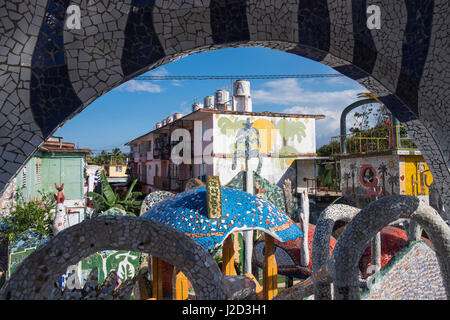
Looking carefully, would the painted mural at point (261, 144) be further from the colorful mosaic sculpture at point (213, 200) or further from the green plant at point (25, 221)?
the colorful mosaic sculpture at point (213, 200)

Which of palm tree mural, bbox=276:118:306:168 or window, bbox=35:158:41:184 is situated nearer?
window, bbox=35:158:41:184

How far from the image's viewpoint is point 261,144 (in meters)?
16.5

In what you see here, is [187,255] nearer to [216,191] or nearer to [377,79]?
[377,79]

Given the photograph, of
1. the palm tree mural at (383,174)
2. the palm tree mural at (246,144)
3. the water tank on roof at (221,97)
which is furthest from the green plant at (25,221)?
the water tank on roof at (221,97)

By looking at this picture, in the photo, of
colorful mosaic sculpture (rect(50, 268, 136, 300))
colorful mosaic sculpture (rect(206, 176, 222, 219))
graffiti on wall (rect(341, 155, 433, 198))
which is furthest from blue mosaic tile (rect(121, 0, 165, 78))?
graffiti on wall (rect(341, 155, 433, 198))

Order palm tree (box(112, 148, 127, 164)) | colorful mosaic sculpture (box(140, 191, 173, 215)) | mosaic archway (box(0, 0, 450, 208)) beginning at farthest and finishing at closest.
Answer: palm tree (box(112, 148, 127, 164))
colorful mosaic sculpture (box(140, 191, 173, 215))
mosaic archway (box(0, 0, 450, 208))

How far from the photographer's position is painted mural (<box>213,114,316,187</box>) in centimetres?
1551

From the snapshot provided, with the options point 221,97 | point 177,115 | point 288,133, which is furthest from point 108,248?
point 177,115

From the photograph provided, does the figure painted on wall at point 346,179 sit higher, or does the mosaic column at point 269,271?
the figure painted on wall at point 346,179

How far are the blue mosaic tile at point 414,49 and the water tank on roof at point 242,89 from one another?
15.4 m

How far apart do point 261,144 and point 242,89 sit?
3.42m

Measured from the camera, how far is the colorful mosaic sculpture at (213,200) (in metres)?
3.99

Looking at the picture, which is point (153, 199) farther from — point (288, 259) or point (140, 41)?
point (140, 41)

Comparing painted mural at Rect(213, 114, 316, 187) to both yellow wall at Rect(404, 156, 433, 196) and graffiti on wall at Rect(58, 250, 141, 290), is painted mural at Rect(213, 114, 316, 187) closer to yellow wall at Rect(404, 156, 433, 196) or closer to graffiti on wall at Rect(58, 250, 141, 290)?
yellow wall at Rect(404, 156, 433, 196)
